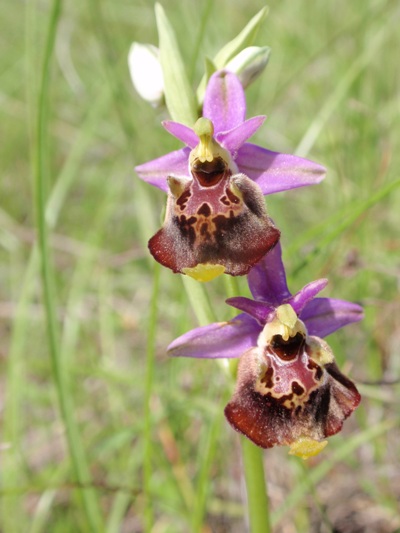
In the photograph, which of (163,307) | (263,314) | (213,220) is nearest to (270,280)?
(263,314)

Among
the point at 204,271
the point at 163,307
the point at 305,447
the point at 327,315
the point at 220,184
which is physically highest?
the point at 220,184

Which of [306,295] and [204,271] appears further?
[306,295]

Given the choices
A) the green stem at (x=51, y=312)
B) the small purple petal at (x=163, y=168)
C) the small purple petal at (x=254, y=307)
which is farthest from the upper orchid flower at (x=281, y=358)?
the green stem at (x=51, y=312)

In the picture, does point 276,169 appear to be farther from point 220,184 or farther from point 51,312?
point 51,312

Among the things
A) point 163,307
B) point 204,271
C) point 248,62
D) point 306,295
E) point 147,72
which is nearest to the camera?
point 204,271

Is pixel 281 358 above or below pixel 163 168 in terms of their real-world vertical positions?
below

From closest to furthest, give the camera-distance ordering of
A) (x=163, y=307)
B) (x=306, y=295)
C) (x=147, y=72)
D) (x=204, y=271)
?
(x=204, y=271) → (x=306, y=295) → (x=147, y=72) → (x=163, y=307)

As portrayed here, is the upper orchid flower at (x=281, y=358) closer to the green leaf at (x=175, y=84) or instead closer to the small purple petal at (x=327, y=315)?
the small purple petal at (x=327, y=315)
